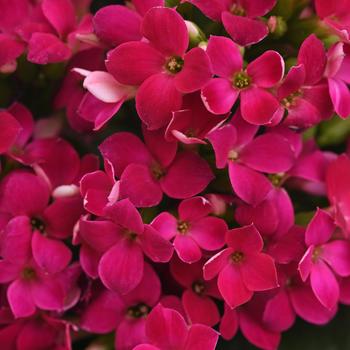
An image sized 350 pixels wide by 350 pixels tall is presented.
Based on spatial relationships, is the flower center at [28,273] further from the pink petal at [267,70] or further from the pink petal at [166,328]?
the pink petal at [267,70]

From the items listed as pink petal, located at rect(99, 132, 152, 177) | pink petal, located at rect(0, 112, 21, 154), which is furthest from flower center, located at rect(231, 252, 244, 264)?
pink petal, located at rect(0, 112, 21, 154)

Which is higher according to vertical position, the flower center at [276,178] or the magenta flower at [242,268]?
the flower center at [276,178]

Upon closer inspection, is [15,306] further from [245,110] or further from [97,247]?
[245,110]

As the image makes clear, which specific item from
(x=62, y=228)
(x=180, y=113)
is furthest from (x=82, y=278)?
(x=180, y=113)

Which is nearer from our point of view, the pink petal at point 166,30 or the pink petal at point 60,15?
the pink petal at point 166,30

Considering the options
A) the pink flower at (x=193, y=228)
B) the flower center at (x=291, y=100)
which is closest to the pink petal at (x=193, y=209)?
the pink flower at (x=193, y=228)

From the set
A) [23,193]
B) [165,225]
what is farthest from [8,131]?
[165,225]

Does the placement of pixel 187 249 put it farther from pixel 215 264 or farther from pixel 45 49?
pixel 45 49

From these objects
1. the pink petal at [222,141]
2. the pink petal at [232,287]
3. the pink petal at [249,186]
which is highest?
the pink petal at [222,141]
